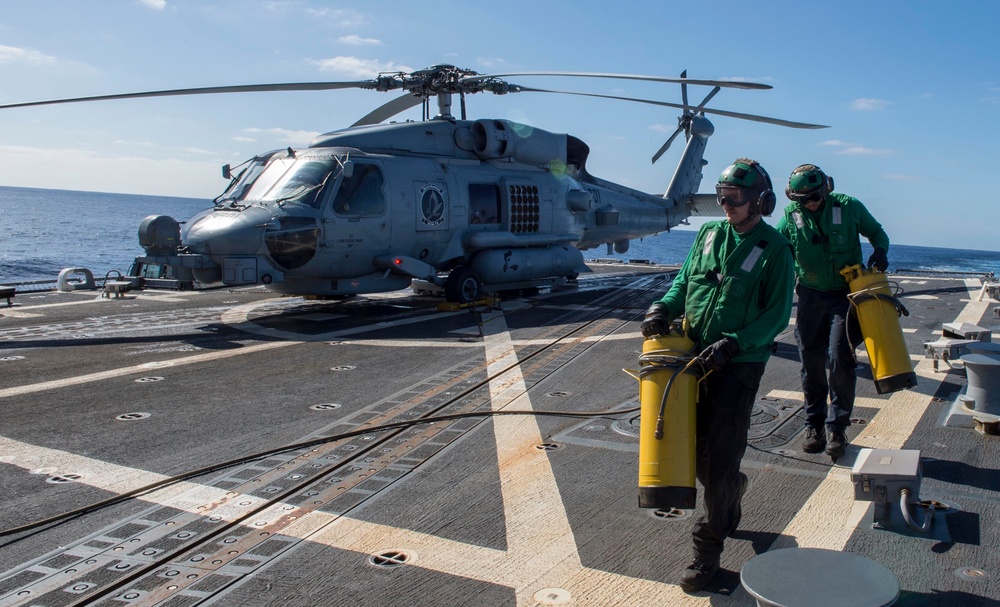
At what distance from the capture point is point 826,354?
17.6 feet

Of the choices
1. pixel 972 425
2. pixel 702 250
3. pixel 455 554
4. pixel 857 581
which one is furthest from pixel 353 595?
pixel 972 425

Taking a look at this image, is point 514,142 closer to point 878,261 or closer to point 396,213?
point 396,213

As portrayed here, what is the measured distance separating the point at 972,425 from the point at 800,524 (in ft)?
8.36

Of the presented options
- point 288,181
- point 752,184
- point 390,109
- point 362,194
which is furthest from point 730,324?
point 390,109

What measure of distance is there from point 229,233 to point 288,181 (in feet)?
5.16

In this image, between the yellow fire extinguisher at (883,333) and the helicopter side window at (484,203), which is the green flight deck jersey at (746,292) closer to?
the yellow fire extinguisher at (883,333)

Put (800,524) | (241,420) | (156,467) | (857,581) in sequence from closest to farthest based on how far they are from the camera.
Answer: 1. (857,581)
2. (800,524)
3. (156,467)
4. (241,420)

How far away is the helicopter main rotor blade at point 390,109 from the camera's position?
1493cm

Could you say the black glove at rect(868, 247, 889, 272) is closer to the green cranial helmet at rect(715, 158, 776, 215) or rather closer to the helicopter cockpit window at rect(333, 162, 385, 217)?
the green cranial helmet at rect(715, 158, 776, 215)

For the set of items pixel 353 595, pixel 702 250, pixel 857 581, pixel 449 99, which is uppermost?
pixel 449 99

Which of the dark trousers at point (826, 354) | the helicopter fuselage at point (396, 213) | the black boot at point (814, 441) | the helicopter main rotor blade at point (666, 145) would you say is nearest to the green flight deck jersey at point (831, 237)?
the dark trousers at point (826, 354)

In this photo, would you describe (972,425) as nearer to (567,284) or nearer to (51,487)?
(51,487)

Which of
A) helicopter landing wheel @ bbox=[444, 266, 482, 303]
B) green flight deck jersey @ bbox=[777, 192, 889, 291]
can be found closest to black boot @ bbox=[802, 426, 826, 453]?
green flight deck jersey @ bbox=[777, 192, 889, 291]

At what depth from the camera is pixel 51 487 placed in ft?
14.7
